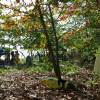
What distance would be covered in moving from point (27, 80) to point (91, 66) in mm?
7673

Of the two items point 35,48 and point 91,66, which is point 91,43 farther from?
point 91,66

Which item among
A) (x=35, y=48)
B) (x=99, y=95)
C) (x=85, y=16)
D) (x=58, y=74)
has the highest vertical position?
(x=85, y=16)

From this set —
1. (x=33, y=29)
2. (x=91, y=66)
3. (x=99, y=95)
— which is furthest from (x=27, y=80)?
(x=91, y=66)

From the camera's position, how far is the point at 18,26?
39.3 feet

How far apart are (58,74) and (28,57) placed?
34.9 feet

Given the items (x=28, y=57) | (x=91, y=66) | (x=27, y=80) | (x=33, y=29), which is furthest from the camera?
(x=28, y=57)

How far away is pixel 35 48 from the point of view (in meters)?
12.5

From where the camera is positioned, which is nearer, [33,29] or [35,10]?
[35,10]

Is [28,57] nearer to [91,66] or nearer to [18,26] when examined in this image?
[91,66]

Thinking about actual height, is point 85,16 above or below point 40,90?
above

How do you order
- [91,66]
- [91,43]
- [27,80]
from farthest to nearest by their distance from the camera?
[91,66], [91,43], [27,80]

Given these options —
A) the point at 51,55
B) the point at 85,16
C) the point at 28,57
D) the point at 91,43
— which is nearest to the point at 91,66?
the point at 28,57

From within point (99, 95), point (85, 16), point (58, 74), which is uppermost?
point (85, 16)

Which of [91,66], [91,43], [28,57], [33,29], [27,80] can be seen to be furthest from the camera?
[28,57]
